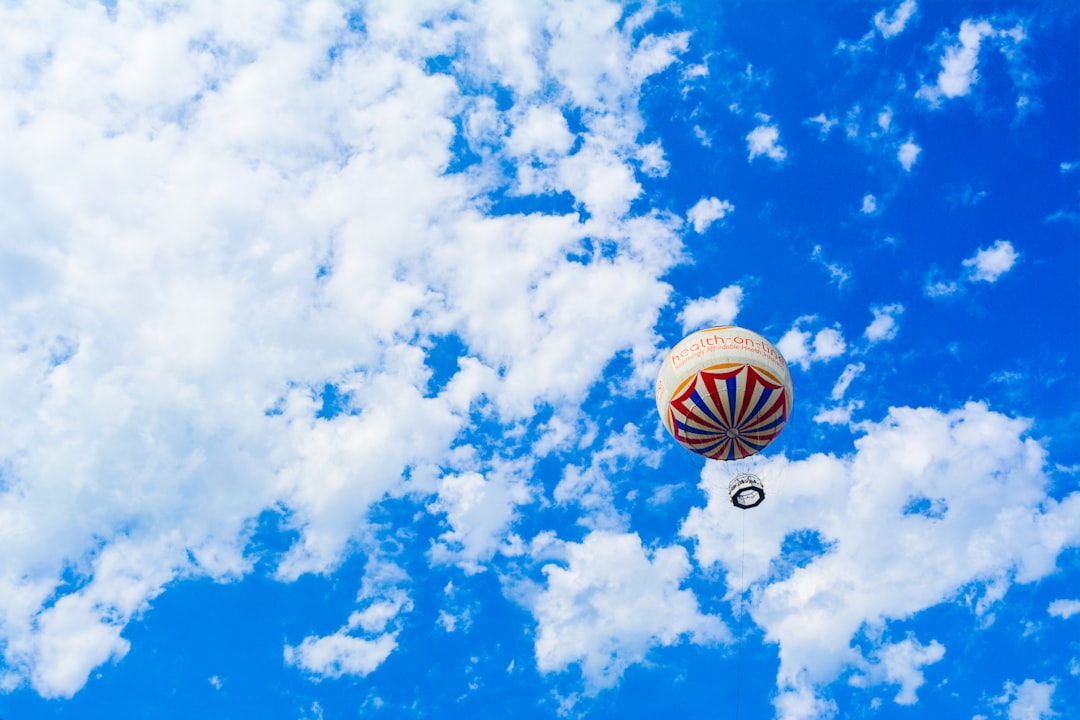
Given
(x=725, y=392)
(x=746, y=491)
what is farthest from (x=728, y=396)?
(x=746, y=491)

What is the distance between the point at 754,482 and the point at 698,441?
13.7ft

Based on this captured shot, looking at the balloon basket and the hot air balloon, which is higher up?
the hot air balloon

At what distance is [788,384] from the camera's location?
4500 centimetres

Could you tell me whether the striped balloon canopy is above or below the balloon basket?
above

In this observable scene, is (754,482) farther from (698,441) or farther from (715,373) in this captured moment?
(715,373)

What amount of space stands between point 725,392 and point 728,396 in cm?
31

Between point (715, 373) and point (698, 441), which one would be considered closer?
point (715, 373)

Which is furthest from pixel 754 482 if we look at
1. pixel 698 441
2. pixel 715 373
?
pixel 715 373

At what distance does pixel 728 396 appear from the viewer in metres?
42.8

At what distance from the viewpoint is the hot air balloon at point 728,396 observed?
42875mm

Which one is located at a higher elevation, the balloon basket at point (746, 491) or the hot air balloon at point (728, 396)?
the hot air balloon at point (728, 396)

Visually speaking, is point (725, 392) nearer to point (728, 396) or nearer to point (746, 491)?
point (728, 396)

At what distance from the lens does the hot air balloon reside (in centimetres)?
4288

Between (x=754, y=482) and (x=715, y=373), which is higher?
(x=715, y=373)
